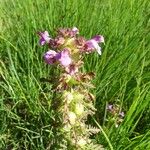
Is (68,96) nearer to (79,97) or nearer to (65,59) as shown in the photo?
(79,97)

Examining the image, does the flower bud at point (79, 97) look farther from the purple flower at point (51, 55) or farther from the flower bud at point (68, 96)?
the purple flower at point (51, 55)

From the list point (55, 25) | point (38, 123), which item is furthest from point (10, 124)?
point (55, 25)

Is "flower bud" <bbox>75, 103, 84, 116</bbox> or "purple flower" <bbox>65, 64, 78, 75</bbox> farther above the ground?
"purple flower" <bbox>65, 64, 78, 75</bbox>

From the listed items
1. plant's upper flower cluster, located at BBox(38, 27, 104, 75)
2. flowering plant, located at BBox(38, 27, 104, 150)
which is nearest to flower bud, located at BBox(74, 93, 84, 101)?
flowering plant, located at BBox(38, 27, 104, 150)

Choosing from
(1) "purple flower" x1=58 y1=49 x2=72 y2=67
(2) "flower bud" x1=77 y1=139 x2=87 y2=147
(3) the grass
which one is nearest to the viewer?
(1) "purple flower" x1=58 y1=49 x2=72 y2=67

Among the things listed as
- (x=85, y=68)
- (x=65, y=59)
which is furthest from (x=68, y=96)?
(x=85, y=68)

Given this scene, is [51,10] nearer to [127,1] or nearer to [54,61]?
[127,1]

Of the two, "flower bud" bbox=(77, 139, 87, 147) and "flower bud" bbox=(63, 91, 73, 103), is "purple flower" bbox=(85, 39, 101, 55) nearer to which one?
"flower bud" bbox=(63, 91, 73, 103)
